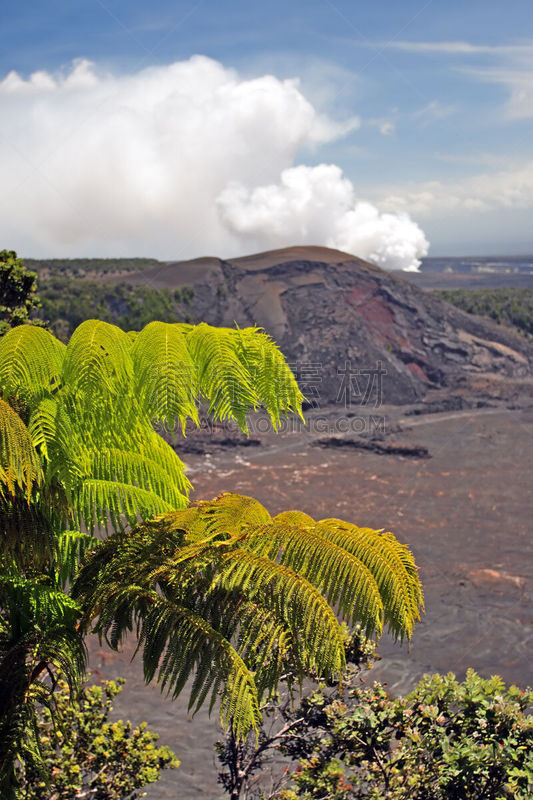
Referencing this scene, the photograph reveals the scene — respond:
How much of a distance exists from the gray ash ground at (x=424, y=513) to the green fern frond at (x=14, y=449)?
195 inches

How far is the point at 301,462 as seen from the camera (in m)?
26.9

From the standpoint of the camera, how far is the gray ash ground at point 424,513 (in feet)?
38.7

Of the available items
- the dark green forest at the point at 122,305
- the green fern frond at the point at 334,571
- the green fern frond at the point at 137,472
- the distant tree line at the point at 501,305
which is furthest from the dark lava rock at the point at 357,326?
the green fern frond at the point at 334,571

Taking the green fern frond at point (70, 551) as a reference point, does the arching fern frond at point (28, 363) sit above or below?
above

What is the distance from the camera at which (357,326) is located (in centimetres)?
4191

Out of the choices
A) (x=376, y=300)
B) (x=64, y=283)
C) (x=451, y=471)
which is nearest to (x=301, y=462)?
(x=451, y=471)

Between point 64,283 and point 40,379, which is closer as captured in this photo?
point 40,379

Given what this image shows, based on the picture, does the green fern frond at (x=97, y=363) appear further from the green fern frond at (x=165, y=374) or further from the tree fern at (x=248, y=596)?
the tree fern at (x=248, y=596)

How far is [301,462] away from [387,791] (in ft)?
73.5

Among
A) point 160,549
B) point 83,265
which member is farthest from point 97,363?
point 83,265

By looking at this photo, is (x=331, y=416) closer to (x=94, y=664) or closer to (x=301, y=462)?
(x=301, y=462)

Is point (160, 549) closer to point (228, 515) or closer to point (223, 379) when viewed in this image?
point (228, 515)

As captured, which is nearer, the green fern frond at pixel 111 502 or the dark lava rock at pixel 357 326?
the green fern frond at pixel 111 502

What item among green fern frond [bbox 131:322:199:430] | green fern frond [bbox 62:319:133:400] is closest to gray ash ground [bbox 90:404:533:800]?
green fern frond [bbox 131:322:199:430]
